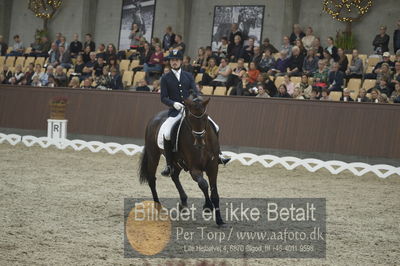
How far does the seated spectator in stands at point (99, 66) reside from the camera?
18.4 m

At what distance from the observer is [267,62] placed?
16.4m

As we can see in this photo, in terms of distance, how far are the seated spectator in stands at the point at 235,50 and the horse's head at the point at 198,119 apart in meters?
10.7

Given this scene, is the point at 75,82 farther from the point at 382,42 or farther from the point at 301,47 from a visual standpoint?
the point at 382,42

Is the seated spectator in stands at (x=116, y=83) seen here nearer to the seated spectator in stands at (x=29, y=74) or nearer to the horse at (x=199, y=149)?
the seated spectator in stands at (x=29, y=74)

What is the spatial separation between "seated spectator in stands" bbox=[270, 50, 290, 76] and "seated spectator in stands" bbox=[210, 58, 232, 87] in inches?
42.0

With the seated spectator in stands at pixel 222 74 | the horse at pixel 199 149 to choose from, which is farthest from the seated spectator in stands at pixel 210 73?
the horse at pixel 199 149

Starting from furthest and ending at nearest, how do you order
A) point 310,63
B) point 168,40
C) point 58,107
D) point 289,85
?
point 168,40, point 58,107, point 310,63, point 289,85

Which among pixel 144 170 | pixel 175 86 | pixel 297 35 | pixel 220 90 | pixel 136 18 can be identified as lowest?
pixel 144 170

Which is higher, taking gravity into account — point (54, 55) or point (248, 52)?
point (248, 52)

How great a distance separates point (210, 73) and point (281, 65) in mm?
1797

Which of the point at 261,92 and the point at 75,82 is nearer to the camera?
the point at 261,92

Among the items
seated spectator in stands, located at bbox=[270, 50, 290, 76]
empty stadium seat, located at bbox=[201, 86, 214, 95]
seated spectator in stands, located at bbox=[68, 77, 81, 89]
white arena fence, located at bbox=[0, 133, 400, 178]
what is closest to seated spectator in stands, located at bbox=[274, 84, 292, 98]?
white arena fence, located at bbox=[0, 133, 400, 178]

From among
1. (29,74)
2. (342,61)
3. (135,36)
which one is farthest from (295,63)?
(29,74)

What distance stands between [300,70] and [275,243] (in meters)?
10.4
